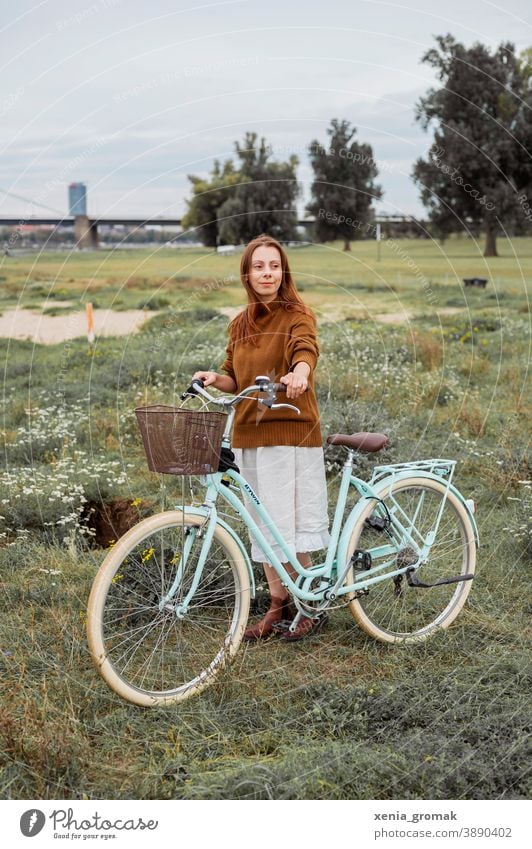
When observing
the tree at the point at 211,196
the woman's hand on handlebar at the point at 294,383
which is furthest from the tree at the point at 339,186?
the woman's hand on handlebar at the point at 294,383

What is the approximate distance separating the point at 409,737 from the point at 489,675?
0.58 meters

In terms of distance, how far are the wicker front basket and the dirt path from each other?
9297mm

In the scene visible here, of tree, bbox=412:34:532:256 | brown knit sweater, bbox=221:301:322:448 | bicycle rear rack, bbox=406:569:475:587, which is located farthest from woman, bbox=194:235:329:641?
tree, bbox=412:34:532:256

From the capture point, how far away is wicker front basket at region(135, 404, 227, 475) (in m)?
3.09

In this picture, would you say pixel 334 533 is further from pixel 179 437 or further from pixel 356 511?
pixel 179 437

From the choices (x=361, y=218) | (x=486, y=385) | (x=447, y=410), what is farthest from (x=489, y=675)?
→ (x=361, y=218)

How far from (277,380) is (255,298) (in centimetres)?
35

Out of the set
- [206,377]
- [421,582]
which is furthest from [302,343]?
[421,582]

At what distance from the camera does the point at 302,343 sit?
362 centimetres

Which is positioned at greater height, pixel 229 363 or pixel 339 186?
pixel 339 186

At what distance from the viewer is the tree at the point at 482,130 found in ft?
59.9

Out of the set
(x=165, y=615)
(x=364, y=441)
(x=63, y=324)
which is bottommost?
(x=165, y=615)

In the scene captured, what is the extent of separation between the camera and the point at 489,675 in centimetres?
357
